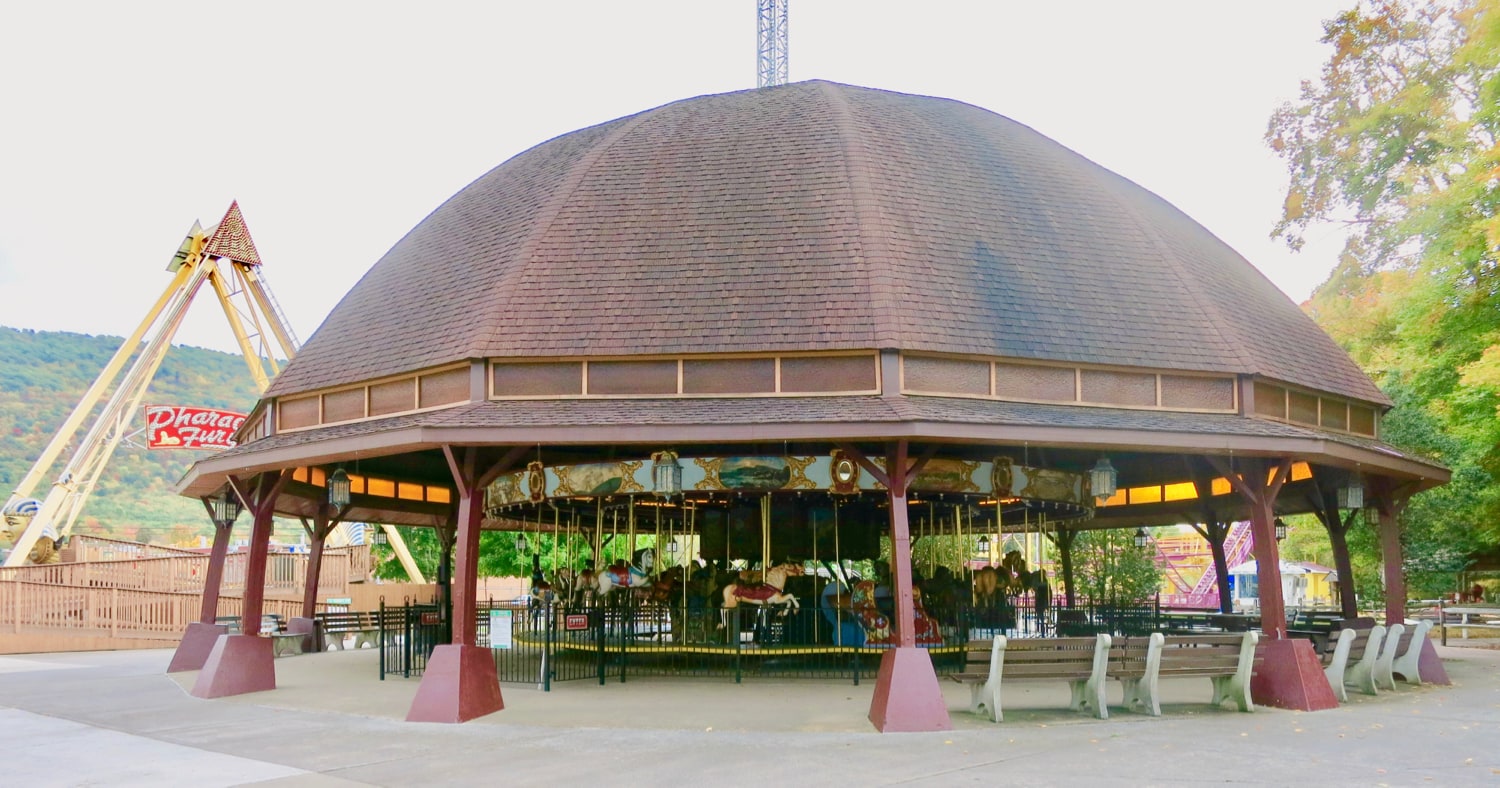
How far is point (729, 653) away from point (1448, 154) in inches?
872

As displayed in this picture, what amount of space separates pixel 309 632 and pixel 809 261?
16.6 m

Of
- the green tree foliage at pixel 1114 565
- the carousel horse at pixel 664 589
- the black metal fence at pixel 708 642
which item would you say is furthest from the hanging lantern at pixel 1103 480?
the green tree foliage at pixel 1114 565

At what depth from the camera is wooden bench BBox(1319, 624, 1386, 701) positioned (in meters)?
16.6

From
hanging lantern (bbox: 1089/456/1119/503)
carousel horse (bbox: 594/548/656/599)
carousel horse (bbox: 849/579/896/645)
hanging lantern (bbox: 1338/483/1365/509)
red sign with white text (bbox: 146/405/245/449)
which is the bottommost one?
carousel horse (bbox: 849/579/896/645)

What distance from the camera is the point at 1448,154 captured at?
29688mm

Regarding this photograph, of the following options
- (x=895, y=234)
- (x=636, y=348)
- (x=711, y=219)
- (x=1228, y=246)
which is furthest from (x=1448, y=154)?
(x=636, y=348)

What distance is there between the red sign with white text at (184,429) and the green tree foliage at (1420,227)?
3785cm

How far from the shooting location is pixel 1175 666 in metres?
15.0

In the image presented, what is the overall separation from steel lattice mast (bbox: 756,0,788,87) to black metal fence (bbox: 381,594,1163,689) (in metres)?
39.6

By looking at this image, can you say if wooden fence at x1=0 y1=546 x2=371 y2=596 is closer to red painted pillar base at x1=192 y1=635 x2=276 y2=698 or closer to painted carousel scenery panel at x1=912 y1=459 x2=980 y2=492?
red painted pillar base at x1=192 y1=635 x2=276 y2=698

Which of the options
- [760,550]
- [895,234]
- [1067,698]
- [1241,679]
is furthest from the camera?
[760,550]

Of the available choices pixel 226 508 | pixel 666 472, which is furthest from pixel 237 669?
pixel 666 472

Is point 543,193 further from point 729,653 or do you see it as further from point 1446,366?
point 1446,366

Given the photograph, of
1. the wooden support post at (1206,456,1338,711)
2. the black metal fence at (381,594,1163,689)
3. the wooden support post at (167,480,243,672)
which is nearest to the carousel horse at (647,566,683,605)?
the black metal fence at (381,594,1163,689)
